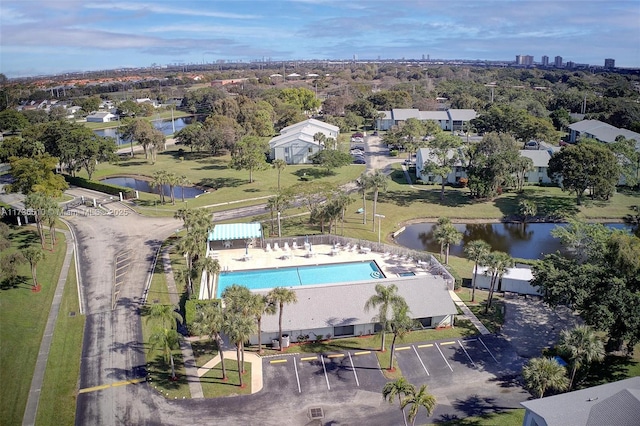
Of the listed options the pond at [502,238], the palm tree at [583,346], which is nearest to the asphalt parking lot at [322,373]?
the palm tree at [583,346]

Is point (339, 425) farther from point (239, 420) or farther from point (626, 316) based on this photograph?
point (626, 316)

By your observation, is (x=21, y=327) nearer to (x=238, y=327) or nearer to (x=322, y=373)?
(x=238, y=327)

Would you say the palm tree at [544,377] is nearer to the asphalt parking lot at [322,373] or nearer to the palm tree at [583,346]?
the palm tree at [583,346]

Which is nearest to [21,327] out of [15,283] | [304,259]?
[15,283]

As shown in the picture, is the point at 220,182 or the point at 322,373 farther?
the point at 220,182

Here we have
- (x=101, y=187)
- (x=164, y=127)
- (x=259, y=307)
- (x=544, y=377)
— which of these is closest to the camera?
(x=544, y=377)

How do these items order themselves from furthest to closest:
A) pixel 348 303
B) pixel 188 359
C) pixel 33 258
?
pixel 33 258
pixel 348 303
pixel 188 359
